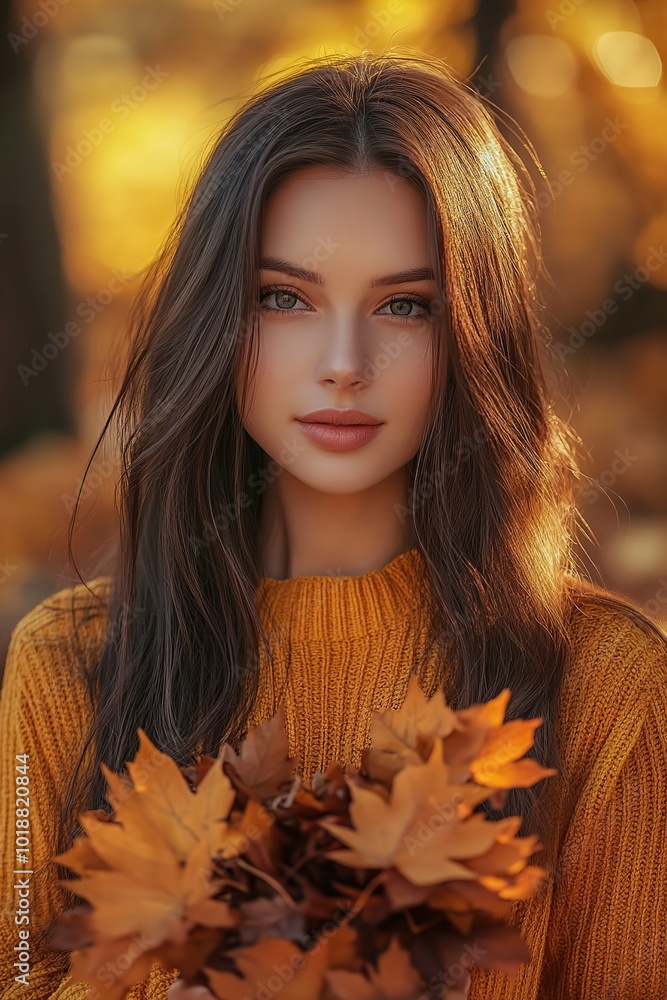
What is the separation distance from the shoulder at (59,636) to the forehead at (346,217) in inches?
23.7

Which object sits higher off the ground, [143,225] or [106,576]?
[143,225]

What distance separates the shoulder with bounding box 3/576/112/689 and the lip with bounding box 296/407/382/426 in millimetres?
479

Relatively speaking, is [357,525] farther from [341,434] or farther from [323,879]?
[323,879]

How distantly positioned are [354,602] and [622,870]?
0.46 meters

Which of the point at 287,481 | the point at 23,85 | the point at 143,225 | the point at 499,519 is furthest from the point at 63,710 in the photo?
the point at 23,85

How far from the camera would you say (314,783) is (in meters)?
0.86

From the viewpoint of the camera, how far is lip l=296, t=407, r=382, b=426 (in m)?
1.24

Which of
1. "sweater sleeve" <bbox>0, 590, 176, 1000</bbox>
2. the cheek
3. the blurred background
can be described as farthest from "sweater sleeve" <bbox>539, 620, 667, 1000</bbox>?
the blurred background

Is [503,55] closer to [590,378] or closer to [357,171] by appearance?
[590,378]

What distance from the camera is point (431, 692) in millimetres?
1330

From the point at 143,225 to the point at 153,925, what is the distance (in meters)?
1.99

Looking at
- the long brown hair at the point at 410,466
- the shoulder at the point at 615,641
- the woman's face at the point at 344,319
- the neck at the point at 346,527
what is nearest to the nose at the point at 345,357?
the woman's face at the point at 344,319

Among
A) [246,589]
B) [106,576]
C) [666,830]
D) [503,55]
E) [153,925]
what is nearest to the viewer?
[153,925]

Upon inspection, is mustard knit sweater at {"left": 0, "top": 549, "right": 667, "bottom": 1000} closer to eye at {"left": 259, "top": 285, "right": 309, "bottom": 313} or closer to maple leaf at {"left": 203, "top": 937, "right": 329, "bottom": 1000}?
eye at {"left": 259, "top": 285, "right": 309, "bottom": 313}
